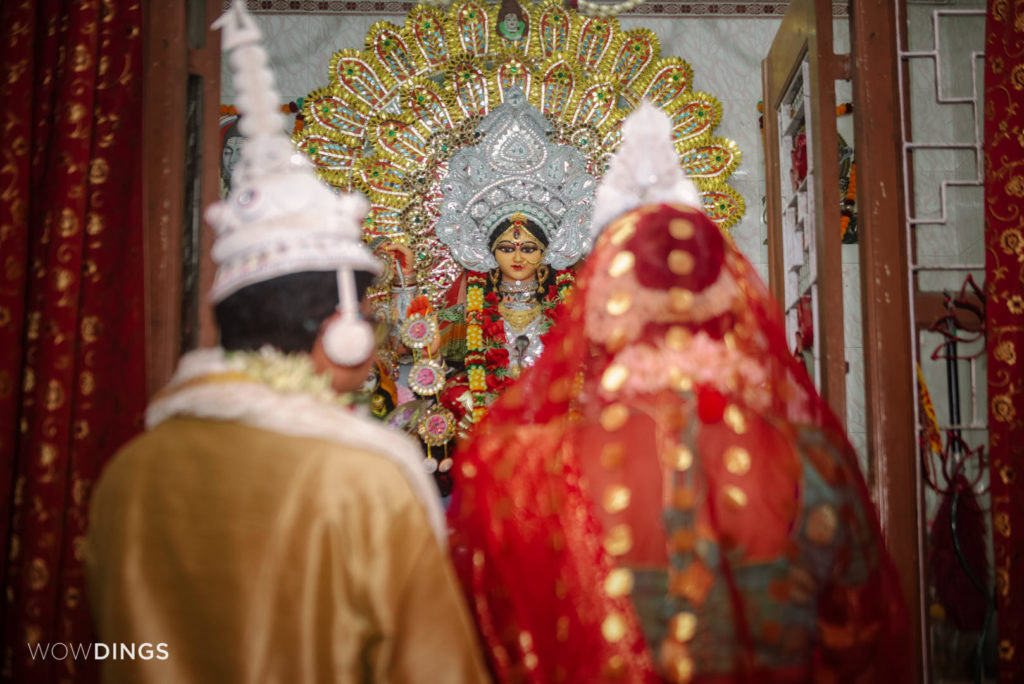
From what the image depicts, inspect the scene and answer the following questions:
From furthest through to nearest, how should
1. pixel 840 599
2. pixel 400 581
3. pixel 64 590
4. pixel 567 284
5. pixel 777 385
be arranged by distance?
pixel 567 284 < pixel 64 590 < pixel 777 385 < pixel 840 599 < pixel 400 581

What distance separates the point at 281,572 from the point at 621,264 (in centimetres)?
91

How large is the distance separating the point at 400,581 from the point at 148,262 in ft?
4.32

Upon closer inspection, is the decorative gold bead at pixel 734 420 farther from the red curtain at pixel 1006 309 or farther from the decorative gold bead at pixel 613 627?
the red curtain at pixel 1006 309

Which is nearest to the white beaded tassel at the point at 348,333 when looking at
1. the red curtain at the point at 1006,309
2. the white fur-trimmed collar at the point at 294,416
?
the white fur-trimmed collar at the point at 294,416

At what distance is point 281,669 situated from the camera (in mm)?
1339

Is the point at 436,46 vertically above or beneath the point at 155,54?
above

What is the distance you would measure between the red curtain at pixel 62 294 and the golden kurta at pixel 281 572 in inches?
33.0

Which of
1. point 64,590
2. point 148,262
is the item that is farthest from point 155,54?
point 64,590

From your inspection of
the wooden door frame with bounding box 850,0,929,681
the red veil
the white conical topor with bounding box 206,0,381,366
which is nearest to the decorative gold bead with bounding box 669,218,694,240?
the red veil

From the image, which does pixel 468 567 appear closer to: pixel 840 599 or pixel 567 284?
pixel 840 599

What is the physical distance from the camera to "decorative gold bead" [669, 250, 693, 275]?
1.83 m

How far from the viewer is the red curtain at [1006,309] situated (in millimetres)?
2301

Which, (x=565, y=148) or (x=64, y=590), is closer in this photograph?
(x=64, y=590)

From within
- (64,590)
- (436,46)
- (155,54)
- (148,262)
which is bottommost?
(64,590)
